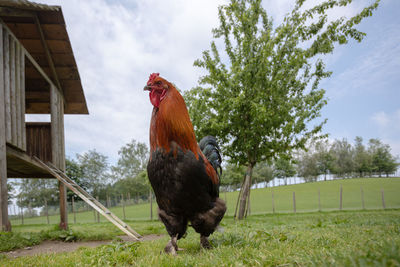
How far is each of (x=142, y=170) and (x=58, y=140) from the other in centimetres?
2975

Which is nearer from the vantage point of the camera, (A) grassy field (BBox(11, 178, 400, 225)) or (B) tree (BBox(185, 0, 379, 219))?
(B) tree (BBox(185, 0, 379, 219))

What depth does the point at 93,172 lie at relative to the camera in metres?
46.1

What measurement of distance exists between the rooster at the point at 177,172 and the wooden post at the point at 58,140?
6.80m

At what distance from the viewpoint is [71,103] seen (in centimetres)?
1032

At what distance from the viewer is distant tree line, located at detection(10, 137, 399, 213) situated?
39.4m

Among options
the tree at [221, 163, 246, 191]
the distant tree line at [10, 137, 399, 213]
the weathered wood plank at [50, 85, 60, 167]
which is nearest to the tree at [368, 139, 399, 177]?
the distant tree line at [10, 137, 399, 213]

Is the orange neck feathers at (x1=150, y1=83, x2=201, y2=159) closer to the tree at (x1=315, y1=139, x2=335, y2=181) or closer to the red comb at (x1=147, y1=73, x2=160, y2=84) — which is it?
the red comb at (x1=147, y1=73, x2=160, y2=84)

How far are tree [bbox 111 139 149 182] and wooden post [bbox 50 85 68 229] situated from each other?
39878 millimetres

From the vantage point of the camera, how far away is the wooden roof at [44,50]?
6680 mm

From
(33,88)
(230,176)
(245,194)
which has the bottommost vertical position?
(230,176)

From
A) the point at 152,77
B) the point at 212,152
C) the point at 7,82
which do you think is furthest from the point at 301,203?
the point at 7,82

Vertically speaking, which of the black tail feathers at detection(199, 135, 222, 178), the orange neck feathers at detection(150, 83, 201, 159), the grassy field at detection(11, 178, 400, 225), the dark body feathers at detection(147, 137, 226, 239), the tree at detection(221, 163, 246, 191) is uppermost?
the orange neck feathers at detection(150, 83, 201, 159)

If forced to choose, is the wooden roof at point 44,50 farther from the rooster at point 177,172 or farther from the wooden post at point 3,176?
the rooster at point 177,172

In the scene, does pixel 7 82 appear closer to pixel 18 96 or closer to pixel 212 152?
pixel 18 96
